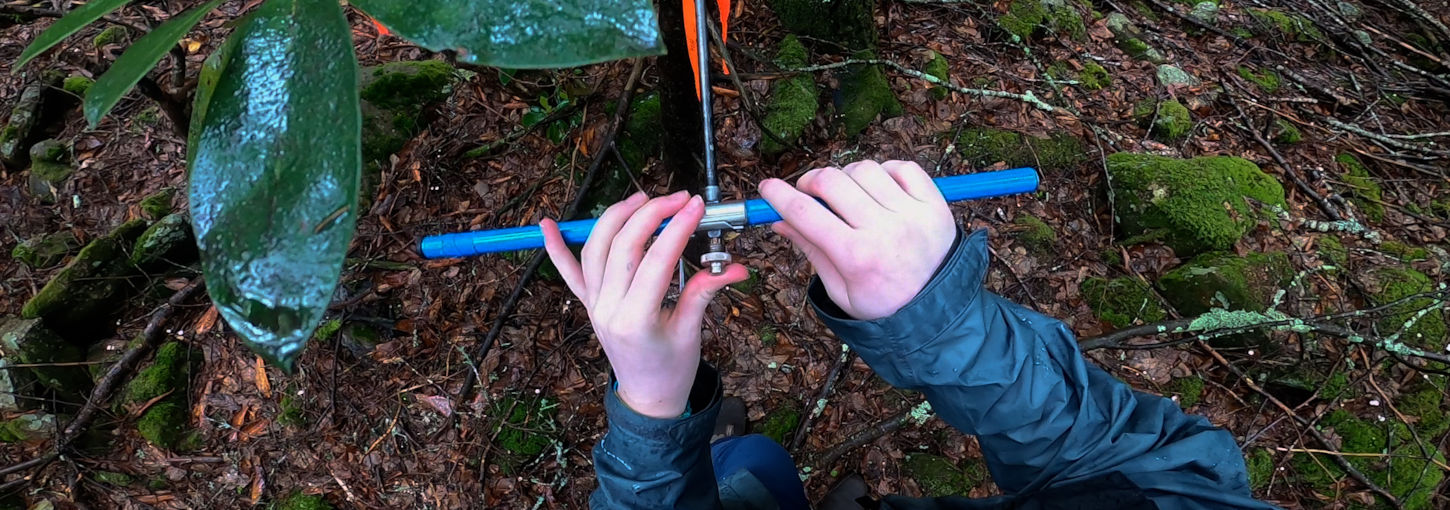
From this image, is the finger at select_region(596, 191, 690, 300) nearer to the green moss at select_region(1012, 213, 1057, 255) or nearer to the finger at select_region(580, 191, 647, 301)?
the finger at select_region(580, 191, 647, 301)

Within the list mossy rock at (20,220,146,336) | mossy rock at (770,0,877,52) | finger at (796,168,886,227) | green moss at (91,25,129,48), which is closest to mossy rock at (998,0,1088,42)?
mossy rock at (770,0,877,52)

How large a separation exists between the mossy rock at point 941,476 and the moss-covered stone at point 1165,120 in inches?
59.8

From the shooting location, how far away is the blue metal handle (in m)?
1.14

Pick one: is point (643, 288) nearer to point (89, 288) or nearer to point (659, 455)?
point (659, 455)

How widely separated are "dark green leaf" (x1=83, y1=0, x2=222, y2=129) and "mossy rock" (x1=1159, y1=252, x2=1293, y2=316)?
A: 2559 millimetres

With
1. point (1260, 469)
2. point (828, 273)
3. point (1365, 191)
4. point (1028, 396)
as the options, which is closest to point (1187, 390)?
point (1260, 469)

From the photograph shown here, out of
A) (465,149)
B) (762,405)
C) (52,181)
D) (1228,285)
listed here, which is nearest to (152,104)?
(52,181)

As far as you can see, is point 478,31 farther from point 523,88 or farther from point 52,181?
point 52,181

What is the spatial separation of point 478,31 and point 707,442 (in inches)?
40.5

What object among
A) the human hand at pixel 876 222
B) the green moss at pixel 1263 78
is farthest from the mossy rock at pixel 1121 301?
the human hand at pixel 876 222

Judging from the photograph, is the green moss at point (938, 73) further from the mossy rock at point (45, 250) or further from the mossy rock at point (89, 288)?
the mossy rock at point (45, 250)

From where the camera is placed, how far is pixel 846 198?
104 centimetres

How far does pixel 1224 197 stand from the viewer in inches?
90.7

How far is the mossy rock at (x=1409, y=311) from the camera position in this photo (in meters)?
2.20
